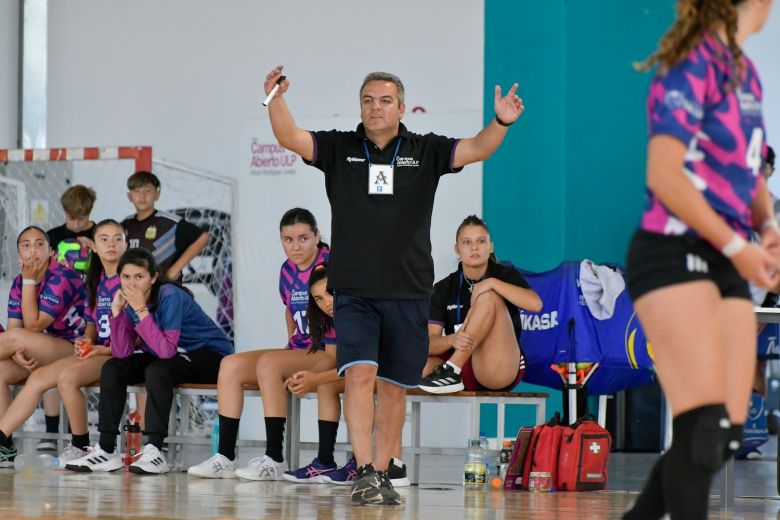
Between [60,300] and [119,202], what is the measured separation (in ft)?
6.41

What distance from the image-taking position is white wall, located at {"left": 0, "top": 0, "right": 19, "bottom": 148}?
30.2 ft

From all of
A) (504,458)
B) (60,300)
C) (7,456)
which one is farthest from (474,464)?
(60,300)

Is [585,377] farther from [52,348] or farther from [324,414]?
[52,348]

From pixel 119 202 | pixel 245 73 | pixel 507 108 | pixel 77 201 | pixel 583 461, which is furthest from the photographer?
pixel 245 73

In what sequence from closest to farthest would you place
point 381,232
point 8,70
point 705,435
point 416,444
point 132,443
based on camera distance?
point 705,435 → point 381,232 → point 416,444 → point 132,443 → point 8,70

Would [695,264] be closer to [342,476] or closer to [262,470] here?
[342,476]

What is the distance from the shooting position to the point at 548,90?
702 centimetres

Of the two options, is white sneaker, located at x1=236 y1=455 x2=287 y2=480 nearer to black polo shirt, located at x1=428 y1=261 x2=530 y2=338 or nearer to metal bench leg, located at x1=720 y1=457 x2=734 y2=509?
black polo shirt, located at x1=428 y1=261 x2=530 y2=338

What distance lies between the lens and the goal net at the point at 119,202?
747 cm

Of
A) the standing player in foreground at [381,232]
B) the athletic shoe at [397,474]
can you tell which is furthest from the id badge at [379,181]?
the athletic shoe at [397,474]

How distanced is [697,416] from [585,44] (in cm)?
576

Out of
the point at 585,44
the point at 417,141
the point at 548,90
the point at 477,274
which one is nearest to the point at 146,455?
the point at 477,274

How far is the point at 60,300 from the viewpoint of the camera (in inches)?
240

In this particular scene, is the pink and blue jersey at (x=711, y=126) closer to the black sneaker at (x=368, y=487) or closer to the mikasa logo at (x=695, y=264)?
the mikasa logo at (x=695, y=264)
